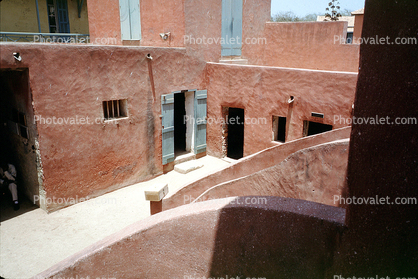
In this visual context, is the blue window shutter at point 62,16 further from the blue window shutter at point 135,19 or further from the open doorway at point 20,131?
the open doorway at point 20,131

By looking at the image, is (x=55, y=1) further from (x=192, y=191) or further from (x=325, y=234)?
(x=325, y=234)

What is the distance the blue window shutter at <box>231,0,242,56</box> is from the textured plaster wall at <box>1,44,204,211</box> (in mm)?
2591

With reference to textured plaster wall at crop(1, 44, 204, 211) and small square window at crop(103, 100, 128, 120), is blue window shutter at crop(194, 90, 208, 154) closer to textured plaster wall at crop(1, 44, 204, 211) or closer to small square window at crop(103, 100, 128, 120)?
textured plaster wall at crop(1, 44, 204, 211)

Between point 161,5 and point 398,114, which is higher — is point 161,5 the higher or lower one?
the higher one

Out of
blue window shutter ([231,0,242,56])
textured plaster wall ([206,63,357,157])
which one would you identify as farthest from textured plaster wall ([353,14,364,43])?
textured plaster wall ([206,63,357,157])

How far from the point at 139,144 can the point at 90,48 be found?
283 centimetres

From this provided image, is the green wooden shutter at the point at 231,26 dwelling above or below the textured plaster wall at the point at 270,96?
above

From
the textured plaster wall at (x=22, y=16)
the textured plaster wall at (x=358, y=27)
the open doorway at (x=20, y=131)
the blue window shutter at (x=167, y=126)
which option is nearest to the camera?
the open doorway at (x=20, y=131)

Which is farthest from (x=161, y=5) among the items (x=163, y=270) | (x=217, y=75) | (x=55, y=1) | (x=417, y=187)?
(x=417, y=187)

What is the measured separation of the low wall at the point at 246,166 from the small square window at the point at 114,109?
3.65 metres

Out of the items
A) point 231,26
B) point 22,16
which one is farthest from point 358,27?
point 22,16

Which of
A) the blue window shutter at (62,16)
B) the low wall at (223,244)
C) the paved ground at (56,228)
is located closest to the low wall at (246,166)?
the paved ground at (56,228)

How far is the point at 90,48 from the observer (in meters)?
7.30

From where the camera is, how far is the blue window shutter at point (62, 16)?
13.4 metres
